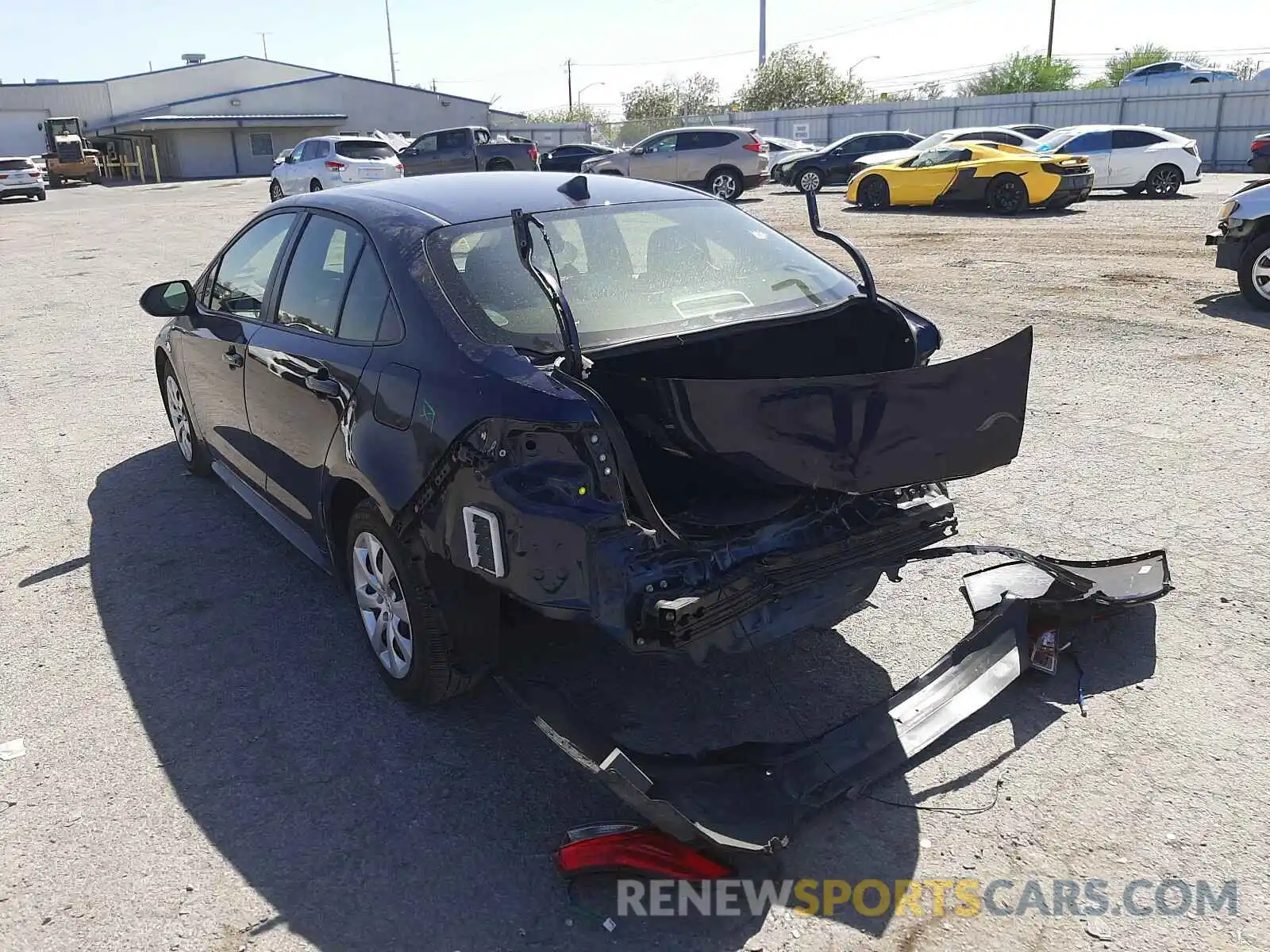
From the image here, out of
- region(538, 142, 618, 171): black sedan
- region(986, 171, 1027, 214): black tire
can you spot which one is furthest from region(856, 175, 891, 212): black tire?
region(538, 142, 618, 171): black sedan

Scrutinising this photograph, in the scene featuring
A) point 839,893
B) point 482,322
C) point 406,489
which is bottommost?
point 839,893

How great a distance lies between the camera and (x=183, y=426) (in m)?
5.98

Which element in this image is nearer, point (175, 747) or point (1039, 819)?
point (1039, 819)

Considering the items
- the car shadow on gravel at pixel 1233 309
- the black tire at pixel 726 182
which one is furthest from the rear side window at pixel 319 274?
the black tire at pixel 726 182

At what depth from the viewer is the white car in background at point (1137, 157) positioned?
68.1ft

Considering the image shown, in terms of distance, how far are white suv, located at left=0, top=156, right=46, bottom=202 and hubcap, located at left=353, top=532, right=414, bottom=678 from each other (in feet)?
130

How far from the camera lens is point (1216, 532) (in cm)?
480

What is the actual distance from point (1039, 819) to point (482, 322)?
2.28 m

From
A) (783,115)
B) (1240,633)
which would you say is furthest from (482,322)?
(783,115)

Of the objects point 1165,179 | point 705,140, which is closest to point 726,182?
point 705,140

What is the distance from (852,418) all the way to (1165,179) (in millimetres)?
21604

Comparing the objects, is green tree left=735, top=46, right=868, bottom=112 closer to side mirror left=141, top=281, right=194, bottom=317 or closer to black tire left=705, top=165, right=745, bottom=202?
black tire left=705, top=165, right=745, bottom=202

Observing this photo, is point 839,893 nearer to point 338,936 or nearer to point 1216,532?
point 338,936

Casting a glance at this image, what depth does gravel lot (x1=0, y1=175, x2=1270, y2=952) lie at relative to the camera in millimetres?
2689
